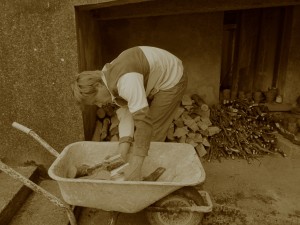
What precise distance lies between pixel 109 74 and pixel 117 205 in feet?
3.67

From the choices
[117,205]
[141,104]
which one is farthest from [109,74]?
[117,205]

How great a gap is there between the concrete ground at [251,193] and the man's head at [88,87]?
4.80 ft

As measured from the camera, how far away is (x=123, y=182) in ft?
8.32

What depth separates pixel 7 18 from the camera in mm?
3729

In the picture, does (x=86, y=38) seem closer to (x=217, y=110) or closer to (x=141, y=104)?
(x=141, y=104)

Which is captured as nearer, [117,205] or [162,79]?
[117,205]

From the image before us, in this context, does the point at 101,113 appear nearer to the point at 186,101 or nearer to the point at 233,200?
the point at 186,101

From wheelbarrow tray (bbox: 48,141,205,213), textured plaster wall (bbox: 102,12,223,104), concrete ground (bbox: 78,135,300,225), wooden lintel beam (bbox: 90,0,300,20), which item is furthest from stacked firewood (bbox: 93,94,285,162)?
wooden lintel beam (bbox: 90,0,300,20)

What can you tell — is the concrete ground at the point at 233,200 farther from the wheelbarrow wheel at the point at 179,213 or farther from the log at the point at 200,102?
the log at the point at 200,102

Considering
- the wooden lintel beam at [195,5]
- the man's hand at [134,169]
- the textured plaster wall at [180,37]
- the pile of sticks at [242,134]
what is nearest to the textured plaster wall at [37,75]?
the wooden lintel beam at [195,5]

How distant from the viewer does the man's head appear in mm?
2776

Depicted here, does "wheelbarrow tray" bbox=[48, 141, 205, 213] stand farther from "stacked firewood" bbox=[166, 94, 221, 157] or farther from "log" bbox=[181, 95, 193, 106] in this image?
"log" bbox=[181, 95, 193, 106]

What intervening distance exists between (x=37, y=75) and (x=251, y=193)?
2976 mm

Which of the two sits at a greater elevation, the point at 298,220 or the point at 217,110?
the point at 217,110
